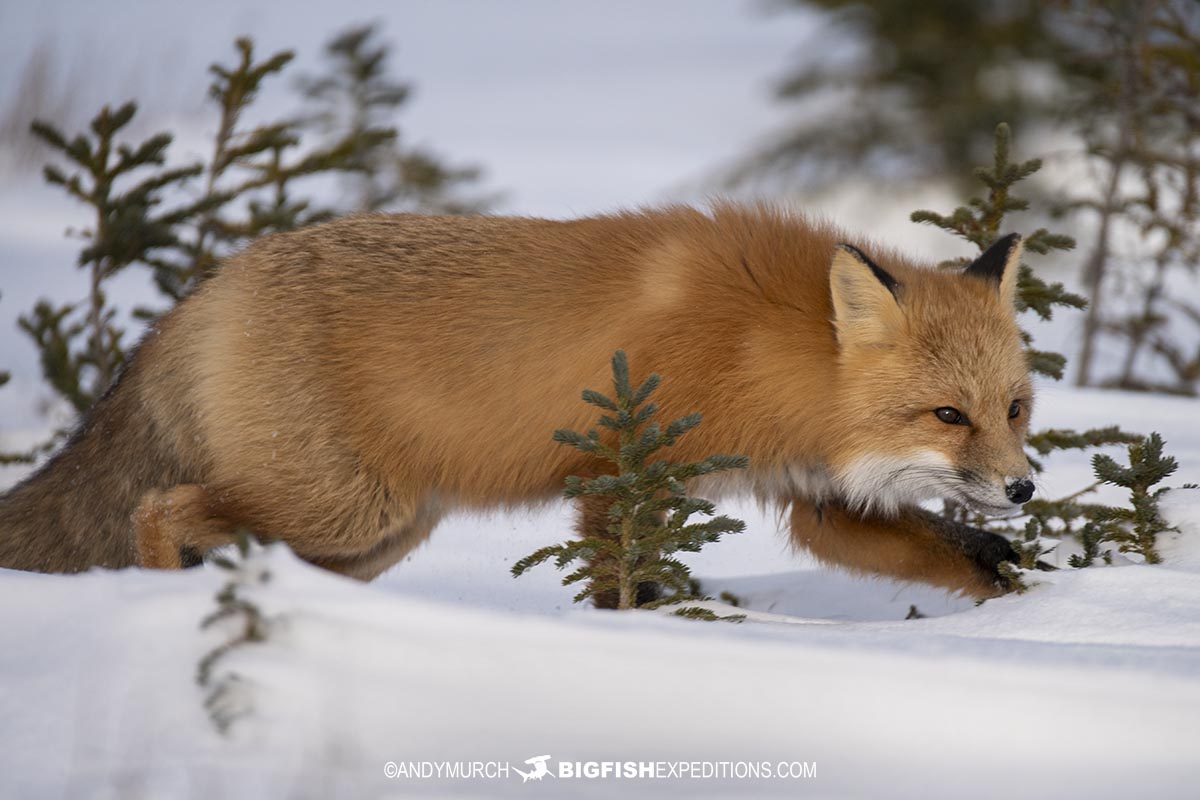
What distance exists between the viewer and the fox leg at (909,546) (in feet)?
14.6

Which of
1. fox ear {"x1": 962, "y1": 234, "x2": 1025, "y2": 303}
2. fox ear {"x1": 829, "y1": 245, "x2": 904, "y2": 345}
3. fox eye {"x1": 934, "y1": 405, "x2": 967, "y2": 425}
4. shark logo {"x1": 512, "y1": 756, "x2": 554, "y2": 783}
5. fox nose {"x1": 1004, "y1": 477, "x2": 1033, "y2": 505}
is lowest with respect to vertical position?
shark logo {"x1": 512, "y1": 756, "x2": 554, "y2": 783}

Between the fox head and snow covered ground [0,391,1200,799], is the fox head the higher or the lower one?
the higher one

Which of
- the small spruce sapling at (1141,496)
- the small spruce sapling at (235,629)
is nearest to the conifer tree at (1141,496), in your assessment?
the small spruce sapling at (1141,496)

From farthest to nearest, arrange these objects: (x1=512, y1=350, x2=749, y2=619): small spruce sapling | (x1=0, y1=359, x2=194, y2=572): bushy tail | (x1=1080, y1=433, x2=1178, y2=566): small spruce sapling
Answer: (x1=0, y1=359, x2=194, y2=572): bushy tail < (x1=1080, y1=433, x2=1178, y2=566): small spruce sapling < (x1=512, y1=350, x2=749, y2=619): small spruce sapling

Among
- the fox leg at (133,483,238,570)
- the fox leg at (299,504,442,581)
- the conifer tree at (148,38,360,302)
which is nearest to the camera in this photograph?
the fox leg at (133,483,238,570)

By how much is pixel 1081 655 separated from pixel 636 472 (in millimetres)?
1468

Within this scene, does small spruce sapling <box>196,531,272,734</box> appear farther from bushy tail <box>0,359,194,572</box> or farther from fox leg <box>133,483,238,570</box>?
bushy tail <box>0,359,194,572</box>

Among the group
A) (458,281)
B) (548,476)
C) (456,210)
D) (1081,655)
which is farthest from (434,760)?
(456,210)

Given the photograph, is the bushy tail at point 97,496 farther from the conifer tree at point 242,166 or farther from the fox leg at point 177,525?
the conifer tree at point 242,166

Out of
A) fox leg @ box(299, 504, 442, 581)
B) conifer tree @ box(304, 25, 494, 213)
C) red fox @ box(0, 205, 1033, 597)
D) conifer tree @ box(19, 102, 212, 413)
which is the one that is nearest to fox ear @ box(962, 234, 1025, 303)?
red fox @ box(0, 205, 1033, 597)

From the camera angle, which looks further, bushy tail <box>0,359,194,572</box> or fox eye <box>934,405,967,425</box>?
bushy tail <box>0,359,194,572</box>

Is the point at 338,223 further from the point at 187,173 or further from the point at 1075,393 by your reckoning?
the point at 1075,393

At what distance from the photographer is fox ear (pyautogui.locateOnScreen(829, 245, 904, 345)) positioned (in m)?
4.15

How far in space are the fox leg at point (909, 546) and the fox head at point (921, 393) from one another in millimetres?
268
